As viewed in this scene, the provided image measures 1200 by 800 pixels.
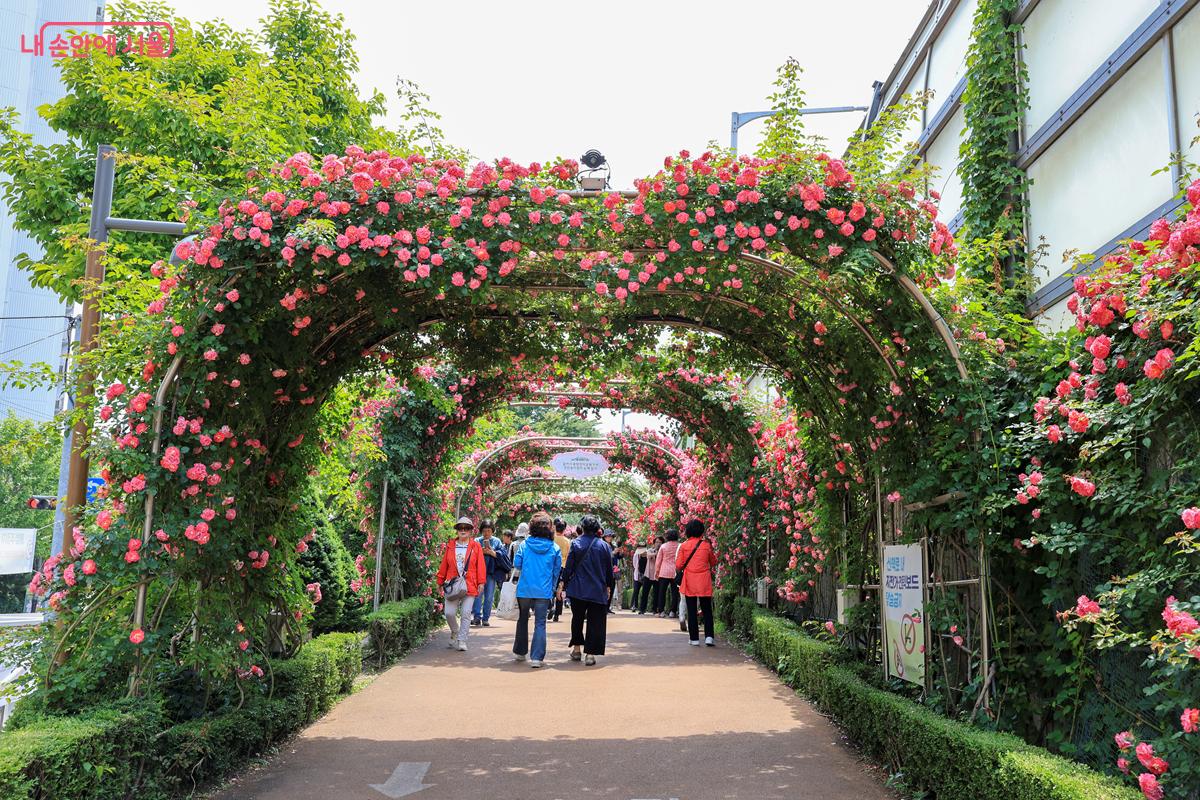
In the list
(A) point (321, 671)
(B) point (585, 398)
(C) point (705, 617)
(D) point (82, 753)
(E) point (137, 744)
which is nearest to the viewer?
(D) point (82, 753)

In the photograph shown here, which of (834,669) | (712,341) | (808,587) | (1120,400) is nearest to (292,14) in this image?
(712,341)

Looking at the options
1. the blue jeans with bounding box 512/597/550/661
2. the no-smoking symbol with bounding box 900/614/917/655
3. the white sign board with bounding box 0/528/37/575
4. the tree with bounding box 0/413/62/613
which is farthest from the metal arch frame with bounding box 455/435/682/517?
the tree with bounding box 0/413/62/613

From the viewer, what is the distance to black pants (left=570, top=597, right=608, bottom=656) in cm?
1000

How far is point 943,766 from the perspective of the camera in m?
4.45

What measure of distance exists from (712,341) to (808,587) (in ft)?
11.5

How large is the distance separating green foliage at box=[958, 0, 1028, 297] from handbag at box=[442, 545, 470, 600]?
6273 millimetres

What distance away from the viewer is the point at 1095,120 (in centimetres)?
615

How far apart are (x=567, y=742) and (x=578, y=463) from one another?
11.3 m

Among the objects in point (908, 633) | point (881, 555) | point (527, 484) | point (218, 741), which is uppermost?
point (527, 484)

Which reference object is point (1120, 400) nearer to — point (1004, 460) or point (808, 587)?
point (1004, 460)

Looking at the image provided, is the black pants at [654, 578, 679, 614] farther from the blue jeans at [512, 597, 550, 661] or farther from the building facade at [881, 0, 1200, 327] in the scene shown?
the building facade at [881, 0, 1200, 327]

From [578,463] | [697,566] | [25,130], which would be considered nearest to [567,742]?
[697,566]

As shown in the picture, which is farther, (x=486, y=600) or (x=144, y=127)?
(x=486, y=600)

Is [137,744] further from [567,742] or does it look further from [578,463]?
[578,463]
